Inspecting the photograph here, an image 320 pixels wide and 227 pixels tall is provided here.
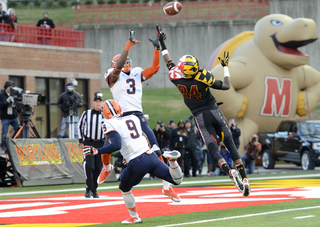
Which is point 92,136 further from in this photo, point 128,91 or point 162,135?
point 162,135

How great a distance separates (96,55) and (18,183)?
14412mm

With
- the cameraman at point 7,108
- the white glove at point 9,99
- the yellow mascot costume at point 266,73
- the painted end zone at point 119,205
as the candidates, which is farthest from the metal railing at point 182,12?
the painted end zone at point 119,205

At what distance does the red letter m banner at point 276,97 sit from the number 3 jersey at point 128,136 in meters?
16.4

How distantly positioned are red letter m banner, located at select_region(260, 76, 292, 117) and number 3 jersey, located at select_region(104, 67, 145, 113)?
14.7 meters

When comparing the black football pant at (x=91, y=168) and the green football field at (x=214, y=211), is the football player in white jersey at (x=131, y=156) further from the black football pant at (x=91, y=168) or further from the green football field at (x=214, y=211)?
the black football pant at (x=91, y=168)

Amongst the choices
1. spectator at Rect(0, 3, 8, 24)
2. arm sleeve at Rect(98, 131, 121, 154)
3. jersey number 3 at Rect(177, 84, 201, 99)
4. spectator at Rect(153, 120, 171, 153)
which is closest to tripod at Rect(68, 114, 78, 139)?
spectator at Rect(153, 120, 171, 153)

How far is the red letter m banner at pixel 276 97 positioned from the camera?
23047 mm

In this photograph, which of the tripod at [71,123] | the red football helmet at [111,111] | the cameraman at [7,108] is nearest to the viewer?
the red football helmet at [111,111]

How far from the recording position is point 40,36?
2669cm

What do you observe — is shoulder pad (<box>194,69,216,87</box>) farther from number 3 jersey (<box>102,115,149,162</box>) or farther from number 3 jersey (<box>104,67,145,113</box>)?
number 3 jersey (<box>102,115,149,162</box>)

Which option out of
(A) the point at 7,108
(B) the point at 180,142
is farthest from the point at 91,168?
(B) the point at 180,142

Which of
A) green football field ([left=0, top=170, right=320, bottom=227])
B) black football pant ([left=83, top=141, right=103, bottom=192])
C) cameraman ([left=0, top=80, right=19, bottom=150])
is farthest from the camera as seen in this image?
cameraman ([left=0, top=80, right=19, bottom=150])

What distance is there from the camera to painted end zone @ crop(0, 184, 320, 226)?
7.78m

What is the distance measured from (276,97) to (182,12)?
2563cm
